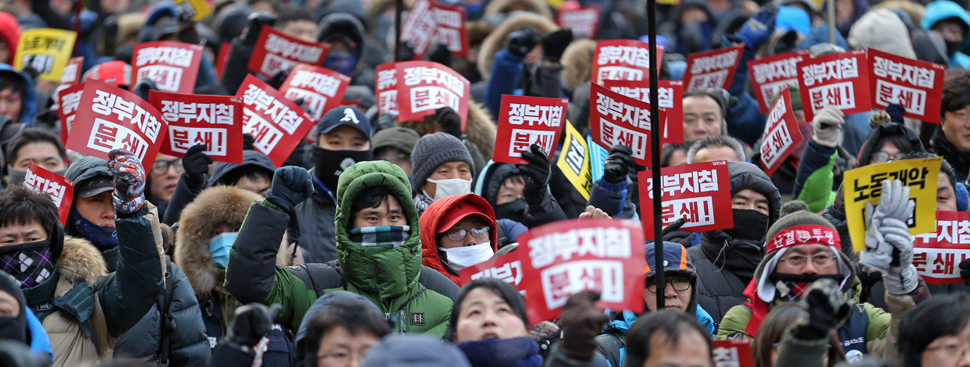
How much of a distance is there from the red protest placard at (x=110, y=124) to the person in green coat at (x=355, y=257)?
1536 mm

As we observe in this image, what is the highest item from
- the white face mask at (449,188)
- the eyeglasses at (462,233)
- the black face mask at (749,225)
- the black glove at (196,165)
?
the black glove at (196,165)

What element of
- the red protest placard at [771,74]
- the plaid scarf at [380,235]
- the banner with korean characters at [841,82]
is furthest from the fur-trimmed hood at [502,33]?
the plaid scarf at [380,235]

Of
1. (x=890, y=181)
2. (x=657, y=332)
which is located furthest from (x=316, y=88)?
(x=657, y=332)

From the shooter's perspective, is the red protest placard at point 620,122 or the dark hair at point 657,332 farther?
the red protest placard at point 620,122

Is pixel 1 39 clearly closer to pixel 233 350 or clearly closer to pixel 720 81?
pixel 720 81

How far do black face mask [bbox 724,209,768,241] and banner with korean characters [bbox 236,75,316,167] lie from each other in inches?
114

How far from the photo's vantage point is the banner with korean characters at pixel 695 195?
5.86 metres

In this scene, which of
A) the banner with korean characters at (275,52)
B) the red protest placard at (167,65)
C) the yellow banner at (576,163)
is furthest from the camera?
the banner with korean characters at (275,52)

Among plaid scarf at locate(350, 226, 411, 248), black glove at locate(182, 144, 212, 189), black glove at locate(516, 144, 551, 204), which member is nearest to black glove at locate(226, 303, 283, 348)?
plaid scarf at locate(350, 226, 411, 248)

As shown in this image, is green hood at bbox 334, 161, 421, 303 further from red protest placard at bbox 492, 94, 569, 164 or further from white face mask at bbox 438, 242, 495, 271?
red protest placard at bbox 492, 94, 569, 164

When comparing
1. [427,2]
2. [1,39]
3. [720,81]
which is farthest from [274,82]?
[720,81]

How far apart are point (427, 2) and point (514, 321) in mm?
6780

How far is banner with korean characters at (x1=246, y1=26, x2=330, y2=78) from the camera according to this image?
8938mm

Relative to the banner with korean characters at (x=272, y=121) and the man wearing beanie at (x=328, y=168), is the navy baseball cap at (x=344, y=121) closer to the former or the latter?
the man wearing beanie at (x=328, y=168)
